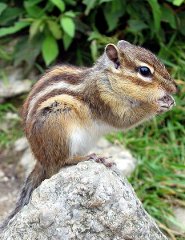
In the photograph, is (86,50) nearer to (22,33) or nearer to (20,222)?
(22,33)

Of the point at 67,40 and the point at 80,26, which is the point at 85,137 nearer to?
the point at 67,40

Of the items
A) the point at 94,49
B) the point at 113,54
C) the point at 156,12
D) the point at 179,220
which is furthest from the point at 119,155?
the point at 113,54

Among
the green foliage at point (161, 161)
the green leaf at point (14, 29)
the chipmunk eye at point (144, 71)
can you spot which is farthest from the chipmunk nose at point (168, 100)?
the green leaf at point (14, 29)

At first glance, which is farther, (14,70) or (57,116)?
(14,70)

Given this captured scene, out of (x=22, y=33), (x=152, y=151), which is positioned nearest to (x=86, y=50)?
(x=22, y=33)

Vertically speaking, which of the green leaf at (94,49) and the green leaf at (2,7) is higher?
the green leaf at (2,7)

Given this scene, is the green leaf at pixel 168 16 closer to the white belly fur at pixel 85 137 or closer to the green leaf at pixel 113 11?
the green leaf at pixel 113 11

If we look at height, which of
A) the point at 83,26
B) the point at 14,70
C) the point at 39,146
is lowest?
the point at 14,70

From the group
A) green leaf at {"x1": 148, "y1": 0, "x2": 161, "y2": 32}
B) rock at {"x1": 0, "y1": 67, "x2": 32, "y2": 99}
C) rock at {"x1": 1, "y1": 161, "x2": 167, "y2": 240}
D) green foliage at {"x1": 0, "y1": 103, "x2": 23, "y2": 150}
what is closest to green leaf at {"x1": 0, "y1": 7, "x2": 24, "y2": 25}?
rock at {"x1": 0, "y1": 67, "x2": 32, "y2": 99}
